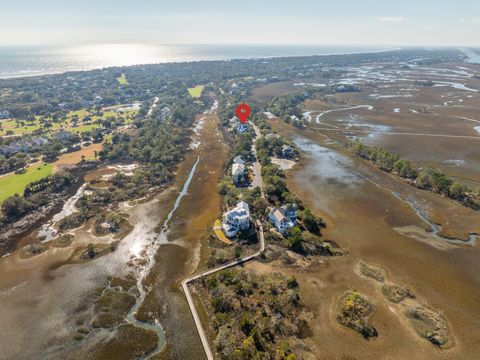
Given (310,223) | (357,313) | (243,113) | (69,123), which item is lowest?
(357,313)

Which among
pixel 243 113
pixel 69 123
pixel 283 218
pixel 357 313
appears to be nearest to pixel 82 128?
pixel 69 123

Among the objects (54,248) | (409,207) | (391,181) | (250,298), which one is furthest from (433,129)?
(54,248)

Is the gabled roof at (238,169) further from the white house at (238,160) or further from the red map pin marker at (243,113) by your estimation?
the red map pin marker at (243,113)

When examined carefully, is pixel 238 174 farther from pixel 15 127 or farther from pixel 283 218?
pixel 15 127

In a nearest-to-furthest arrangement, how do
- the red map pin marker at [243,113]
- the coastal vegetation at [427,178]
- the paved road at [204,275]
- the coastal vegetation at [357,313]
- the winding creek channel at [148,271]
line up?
1. the paved road at [204,275]
2. the coastal vegetation at [357,313]
3. the winding creek channel at [148,271]
4. the coastal vegetation at [427,178]
5. the red map pin marker at [243,113]

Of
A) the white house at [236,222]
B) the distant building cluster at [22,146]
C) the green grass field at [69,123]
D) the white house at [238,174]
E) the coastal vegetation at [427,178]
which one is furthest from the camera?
the green grass field at [69,123]

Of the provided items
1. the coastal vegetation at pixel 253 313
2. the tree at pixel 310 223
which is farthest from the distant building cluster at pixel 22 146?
the tree at pixel 310 223

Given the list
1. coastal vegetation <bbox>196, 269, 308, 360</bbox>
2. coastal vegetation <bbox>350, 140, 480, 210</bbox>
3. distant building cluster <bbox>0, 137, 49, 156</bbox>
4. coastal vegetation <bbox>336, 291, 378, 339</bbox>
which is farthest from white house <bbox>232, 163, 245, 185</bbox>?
distant building cluster <bbox>0, 137, 49, 156</bbox>
